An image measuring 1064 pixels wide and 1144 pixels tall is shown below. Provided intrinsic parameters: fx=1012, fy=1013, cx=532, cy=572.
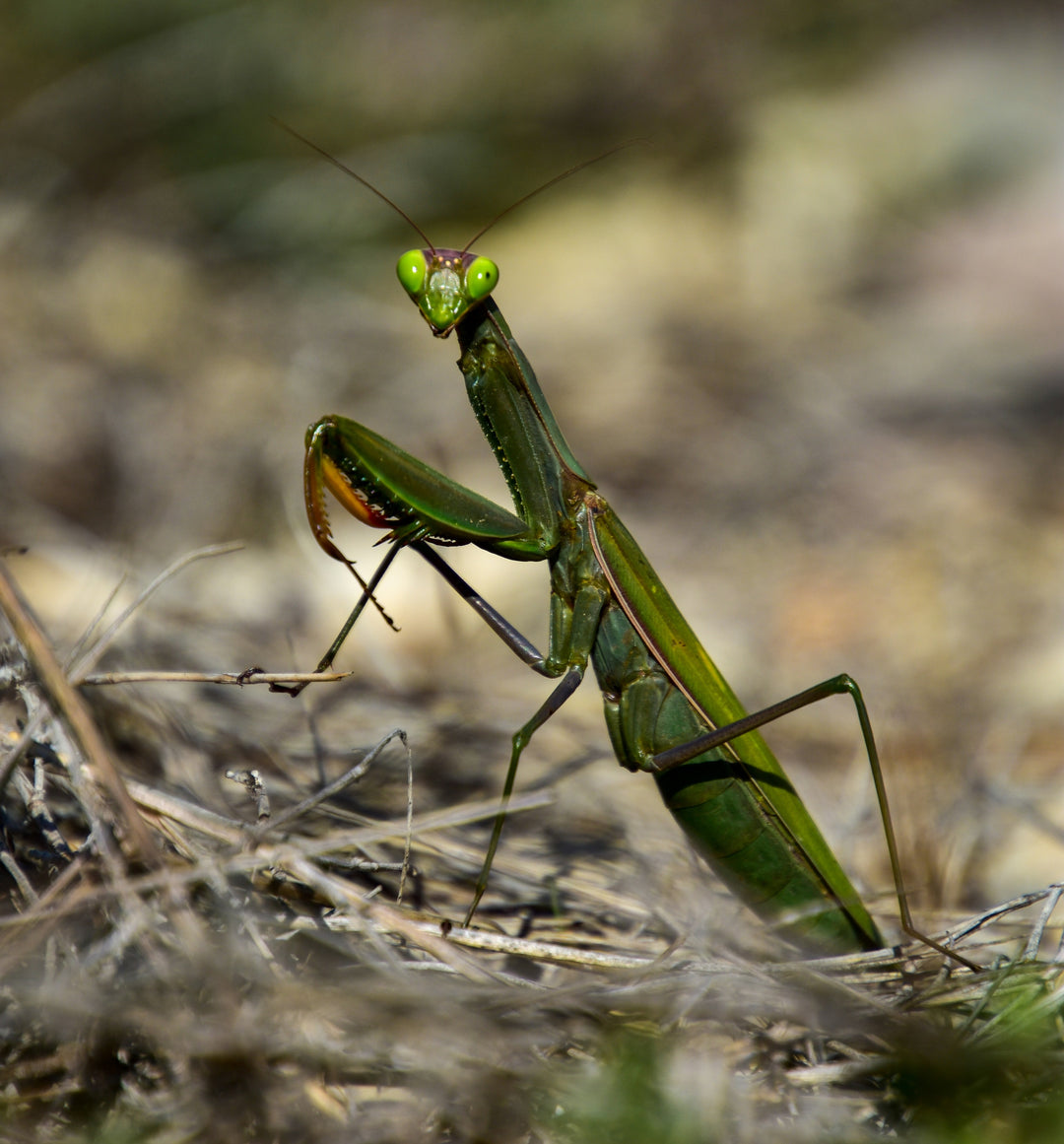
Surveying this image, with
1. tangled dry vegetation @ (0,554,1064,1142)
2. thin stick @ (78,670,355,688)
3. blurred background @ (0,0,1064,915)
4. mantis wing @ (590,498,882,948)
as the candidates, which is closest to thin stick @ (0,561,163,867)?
tangled dry vegetation @ (0,554,1064,1142)

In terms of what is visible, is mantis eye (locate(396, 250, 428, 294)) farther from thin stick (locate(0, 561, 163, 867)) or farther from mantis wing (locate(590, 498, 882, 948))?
thin stick (locate(0, 561, 163, 867))

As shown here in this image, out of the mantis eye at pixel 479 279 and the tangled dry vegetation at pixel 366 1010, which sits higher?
the mantis eye at pixel 479 279

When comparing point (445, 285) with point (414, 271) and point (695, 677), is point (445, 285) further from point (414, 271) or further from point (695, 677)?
point (695, 677)

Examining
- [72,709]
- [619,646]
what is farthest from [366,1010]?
[619,646]

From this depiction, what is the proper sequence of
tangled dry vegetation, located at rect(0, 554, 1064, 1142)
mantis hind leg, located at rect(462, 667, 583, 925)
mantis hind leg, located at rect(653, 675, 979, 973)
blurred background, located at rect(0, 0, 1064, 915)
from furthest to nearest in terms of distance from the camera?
blurred background, located at rect(0, 0, 1064, 915) → mantis hind leg, located at rect(653, 675, 979, 973) → mantis hind leg, located at rect(462, 667, 583, 925) → tangled dry vegetation, located at rect(0, 554, 1064, 1142)

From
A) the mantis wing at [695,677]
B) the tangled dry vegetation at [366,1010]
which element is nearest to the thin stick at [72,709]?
the tangled dry vegetation at [366,1010]

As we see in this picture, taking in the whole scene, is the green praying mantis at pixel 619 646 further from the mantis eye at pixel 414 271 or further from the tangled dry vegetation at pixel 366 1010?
the tangled dry vegetation at pixel 366 1010

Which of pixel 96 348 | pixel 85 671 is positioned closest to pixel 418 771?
pixel 85 671
